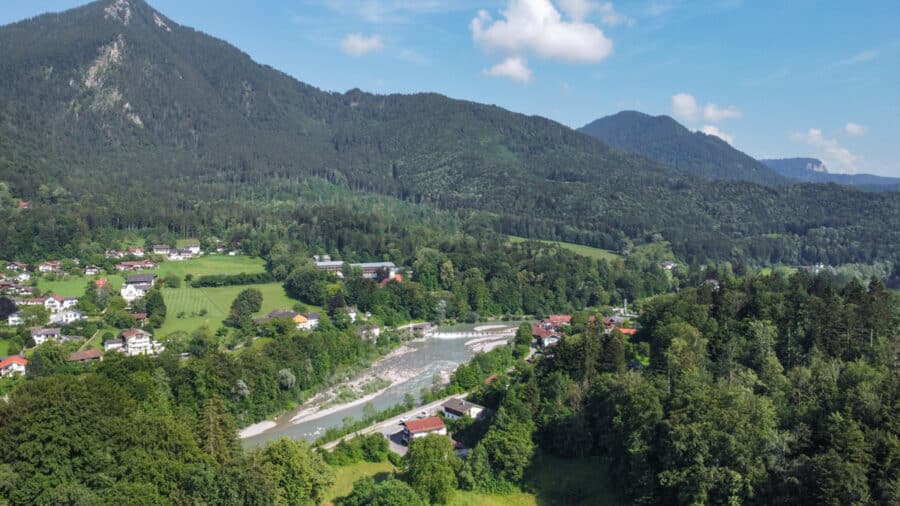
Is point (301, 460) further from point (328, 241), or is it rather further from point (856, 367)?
point (328, 241)

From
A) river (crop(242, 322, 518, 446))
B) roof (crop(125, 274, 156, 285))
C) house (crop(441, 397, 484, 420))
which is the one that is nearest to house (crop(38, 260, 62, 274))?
roof (crop(125, 274, 156, 285))

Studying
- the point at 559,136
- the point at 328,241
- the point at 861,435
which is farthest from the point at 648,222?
the point at 861,435

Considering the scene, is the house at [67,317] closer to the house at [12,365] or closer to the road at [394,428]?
the house at [12,365]

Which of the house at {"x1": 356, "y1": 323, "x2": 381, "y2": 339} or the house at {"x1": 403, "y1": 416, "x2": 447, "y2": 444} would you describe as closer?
the house at {"x1": 403, "y1": 416, "x2": 447, "y2": 444}

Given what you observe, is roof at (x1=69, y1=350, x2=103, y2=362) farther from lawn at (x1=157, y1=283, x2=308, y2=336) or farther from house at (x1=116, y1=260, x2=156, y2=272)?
house at (x1=116, y1=260, x2=156, y2=272)

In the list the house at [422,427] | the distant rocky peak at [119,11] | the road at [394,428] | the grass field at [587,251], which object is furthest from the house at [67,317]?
the distant rocky peak at [119,11]

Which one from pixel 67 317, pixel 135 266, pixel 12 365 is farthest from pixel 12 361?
pixel 135 266
